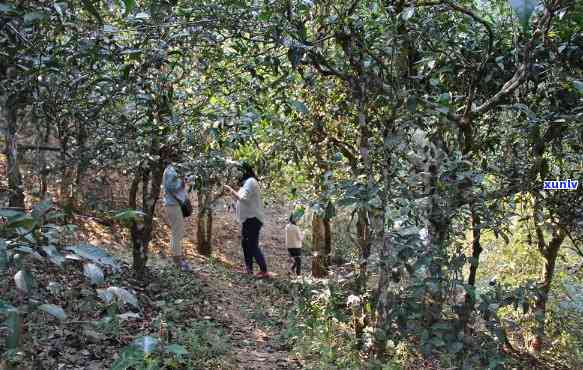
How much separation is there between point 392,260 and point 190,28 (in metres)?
1.96

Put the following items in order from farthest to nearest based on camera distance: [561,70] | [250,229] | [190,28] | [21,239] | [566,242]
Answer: [566,242] < [250,229] < [561,70] < [190,28] < [21,239]

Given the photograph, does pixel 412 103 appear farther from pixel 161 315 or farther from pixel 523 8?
pixel 161 315

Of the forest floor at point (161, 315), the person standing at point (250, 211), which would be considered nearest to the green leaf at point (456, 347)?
the forest floor at point (161, 315)

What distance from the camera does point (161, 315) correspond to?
3.99 metres

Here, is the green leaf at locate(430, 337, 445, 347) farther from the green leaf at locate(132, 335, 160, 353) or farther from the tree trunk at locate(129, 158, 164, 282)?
the tree trunk at locate(129, 158, 164, 282)

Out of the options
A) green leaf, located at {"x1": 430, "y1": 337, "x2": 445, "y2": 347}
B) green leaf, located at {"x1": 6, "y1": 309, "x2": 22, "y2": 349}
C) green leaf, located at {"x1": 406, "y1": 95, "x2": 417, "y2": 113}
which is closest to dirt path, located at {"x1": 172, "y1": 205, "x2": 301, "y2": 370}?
green leaf, located at {"x1": 430, "y1": 337, "x2": 445, "y2": 347}

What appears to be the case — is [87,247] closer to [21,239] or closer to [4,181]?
[21,239]

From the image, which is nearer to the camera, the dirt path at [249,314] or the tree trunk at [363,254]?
the tree trunk at [363,254]

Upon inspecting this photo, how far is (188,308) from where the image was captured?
5109mm

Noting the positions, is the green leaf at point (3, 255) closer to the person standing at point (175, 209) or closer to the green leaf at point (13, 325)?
the green leaf at point (13, 325)

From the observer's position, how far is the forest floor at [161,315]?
3410 millimetres

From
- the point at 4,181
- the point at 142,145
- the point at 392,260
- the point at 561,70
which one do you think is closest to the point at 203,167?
the point at 142,145

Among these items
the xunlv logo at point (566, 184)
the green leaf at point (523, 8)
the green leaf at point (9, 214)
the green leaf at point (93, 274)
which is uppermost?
the green leaf at point (523, 8)

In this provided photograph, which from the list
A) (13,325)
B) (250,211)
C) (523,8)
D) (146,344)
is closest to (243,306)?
(250,211)
